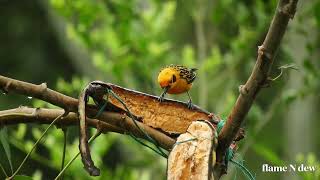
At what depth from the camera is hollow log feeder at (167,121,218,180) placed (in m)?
1.14

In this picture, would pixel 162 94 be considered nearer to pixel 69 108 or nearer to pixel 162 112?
pixel 162 112

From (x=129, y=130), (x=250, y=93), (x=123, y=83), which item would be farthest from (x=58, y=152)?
(x=250, y=93)

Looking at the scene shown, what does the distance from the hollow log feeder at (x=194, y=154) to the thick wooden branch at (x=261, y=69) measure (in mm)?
25

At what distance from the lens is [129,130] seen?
1.22m

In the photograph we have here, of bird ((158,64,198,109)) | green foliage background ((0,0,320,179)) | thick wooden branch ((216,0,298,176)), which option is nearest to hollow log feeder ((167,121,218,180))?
thick wooden branch ((216,0,298,176))

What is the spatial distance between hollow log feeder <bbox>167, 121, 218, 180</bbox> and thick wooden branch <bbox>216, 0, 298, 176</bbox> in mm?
25

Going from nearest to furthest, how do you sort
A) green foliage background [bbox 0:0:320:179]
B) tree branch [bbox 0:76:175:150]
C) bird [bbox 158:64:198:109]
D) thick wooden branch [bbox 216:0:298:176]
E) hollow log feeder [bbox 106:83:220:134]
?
thick wooden branch [bbox 216:0:298:176], tree branch [bbox 0:76:175:150], hollow log feeder [bbox 106:83:220:134], bird [bbox 158:64:198:109], green foliage background [bbox 0:0:320:179]

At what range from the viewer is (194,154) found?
117cm

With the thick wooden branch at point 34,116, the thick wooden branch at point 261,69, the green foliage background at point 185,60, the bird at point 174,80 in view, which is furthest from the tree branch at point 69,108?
the green foliage background at point 185,60

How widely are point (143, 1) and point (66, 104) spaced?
2.21 m

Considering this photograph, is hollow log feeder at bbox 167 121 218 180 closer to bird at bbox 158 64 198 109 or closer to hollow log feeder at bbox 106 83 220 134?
hollow log feeder at bbox 106 83 220 134

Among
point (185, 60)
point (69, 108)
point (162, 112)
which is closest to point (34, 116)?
point (69, 108)

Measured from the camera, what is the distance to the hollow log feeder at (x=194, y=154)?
1.14 metres

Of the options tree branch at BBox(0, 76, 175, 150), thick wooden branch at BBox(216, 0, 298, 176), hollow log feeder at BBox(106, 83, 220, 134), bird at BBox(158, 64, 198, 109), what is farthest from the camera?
bird at BBox(158, 64, 198, 109)
